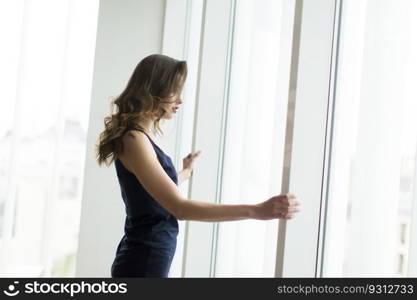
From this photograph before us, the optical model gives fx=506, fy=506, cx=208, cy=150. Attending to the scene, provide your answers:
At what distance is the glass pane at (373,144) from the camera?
1.08 m

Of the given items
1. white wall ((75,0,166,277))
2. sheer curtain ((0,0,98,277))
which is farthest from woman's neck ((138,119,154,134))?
sheer curtain ((0,0,98,277))

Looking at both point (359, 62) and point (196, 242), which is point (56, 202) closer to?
point (196, 242)

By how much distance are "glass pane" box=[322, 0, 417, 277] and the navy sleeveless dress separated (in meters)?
0.49

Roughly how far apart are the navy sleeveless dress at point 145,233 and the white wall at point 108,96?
1.33 meters

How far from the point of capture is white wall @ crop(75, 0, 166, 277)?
9.45 ft

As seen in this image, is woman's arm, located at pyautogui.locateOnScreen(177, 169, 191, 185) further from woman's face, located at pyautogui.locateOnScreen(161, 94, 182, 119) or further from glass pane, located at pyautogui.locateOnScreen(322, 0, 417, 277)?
glass pane, located at pyautogui.locateOnScreen(322, 0, 417, 277)

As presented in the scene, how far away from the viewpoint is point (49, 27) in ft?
10.4

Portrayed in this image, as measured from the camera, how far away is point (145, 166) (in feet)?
4.70

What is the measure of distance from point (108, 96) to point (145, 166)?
154 centimetres

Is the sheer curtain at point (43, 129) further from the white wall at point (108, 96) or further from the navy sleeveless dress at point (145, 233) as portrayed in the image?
the navy sleeveless dress at point (145, 233)

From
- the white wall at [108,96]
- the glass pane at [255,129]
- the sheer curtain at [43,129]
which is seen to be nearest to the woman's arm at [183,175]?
the glass pane at [255,129]

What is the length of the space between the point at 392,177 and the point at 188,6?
201 centimetres

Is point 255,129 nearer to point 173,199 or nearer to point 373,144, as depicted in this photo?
point 173,199

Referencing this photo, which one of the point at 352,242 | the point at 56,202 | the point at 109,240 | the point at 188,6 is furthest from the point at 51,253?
the point at 352,242
